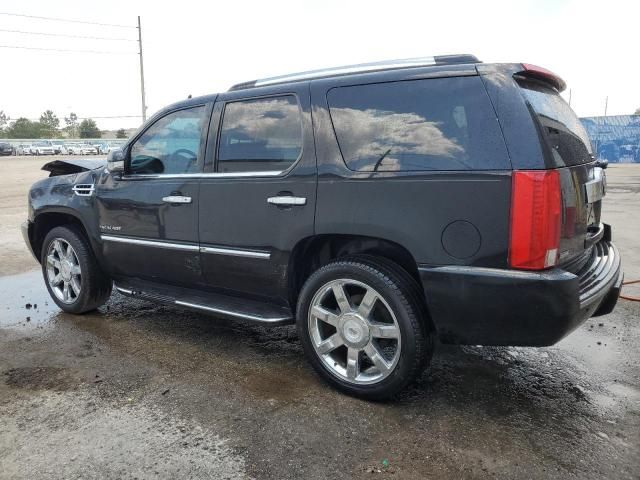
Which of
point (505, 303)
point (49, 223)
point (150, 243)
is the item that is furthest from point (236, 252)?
point (49, 223)

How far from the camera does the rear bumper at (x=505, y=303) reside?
2471 millimetres

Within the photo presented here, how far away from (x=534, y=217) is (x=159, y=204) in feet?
8.69

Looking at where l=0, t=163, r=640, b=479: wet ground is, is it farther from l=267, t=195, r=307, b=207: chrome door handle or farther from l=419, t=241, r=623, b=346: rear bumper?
l=267, t=195, r=307, b=207: chrome door handle

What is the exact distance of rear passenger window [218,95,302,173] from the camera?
327cm

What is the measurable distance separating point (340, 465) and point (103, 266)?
2.98 meters

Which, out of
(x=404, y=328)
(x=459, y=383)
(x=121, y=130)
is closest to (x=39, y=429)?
(x=404, y=328)

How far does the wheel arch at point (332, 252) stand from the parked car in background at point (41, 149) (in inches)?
2532

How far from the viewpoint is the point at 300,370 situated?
3.48 metres

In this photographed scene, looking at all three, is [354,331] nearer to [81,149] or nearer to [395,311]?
[395,311]

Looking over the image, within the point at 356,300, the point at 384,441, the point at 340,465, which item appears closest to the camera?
the point at 340,465

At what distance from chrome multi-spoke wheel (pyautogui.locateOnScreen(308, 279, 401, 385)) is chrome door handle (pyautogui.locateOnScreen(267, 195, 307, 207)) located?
527mm

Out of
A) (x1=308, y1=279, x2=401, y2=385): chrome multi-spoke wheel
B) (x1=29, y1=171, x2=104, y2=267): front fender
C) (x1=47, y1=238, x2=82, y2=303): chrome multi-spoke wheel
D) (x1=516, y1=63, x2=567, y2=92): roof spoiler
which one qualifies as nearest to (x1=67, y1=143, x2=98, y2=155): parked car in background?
(x1=29, y1=171, x2=104, y2=267): front fender

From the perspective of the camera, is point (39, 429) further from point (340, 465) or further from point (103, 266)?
point (103, 266)

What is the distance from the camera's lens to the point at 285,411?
2.91m
